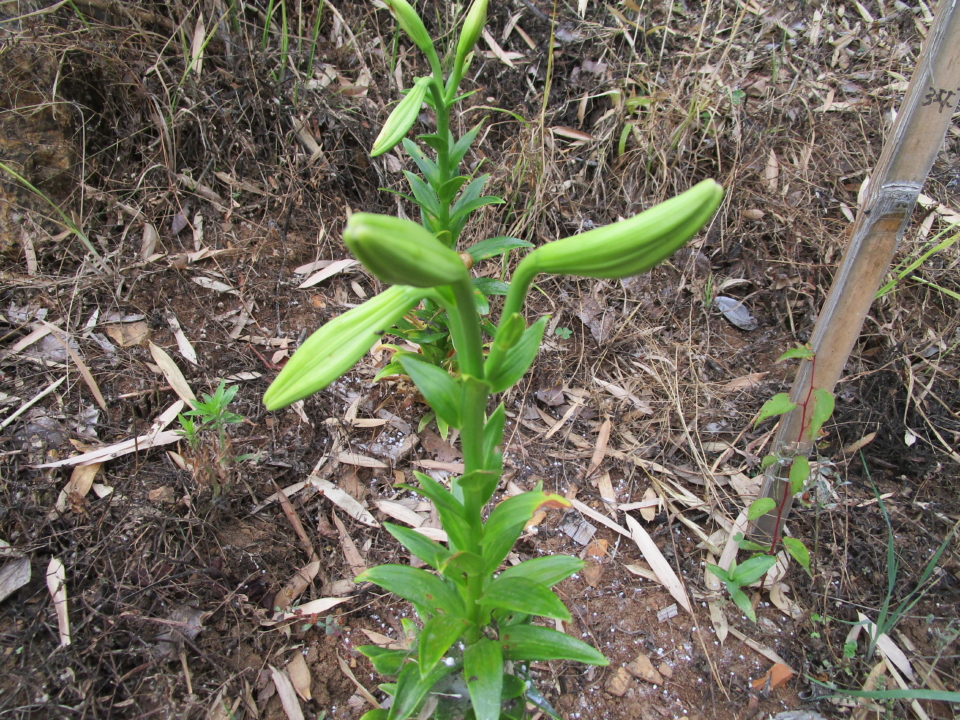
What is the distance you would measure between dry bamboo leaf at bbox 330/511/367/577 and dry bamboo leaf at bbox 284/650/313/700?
0.99ft

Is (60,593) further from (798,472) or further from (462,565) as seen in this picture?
(798,472)

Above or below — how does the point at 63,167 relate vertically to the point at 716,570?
above

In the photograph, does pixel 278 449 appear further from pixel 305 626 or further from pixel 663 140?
pixel 663 140

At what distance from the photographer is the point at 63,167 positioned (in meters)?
2.50

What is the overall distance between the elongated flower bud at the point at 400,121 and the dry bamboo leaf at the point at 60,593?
154 centimetres

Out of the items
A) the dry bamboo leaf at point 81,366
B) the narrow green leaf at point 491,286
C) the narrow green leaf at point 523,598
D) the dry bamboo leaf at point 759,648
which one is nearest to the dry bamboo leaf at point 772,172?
the narrow green leaf at point 491,286

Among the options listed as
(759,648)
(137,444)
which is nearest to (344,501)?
(137,444)

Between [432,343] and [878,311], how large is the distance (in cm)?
194

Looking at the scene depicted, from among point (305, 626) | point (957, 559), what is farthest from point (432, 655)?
point (957, 559)

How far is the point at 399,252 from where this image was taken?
69 centimetres

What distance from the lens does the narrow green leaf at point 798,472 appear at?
1.63 metres

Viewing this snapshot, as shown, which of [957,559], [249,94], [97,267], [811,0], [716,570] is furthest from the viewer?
[811,0]

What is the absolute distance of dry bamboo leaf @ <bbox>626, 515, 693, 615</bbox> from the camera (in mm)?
1907

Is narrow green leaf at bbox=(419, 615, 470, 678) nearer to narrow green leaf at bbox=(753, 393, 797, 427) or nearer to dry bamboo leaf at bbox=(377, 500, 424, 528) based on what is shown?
dry bamboo leaf at bbox=(377, 500, 424, 528)
